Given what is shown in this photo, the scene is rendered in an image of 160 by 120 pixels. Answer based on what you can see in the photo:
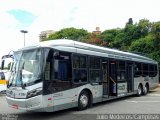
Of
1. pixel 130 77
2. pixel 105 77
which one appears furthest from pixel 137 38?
pixel 105 77

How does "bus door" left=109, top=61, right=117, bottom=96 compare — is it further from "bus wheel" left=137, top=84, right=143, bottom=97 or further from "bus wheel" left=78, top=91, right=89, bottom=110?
Result: "bus wheel" left=137, top=84, right=143, bottom=97

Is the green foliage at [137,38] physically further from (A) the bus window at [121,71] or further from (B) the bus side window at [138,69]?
(A) the bus window at [121,71]

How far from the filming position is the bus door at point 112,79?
55.4ft

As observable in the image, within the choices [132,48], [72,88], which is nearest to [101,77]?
[72,88]

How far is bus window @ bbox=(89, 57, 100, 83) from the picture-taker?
14893mm

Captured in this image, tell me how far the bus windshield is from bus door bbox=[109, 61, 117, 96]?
229 inches

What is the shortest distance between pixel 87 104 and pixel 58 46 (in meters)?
3.40

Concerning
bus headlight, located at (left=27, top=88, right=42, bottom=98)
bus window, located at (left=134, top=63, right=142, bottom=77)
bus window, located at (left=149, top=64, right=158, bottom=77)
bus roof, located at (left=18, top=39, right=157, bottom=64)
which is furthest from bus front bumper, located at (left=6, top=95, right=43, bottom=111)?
bus window, located at (left=149, top=64, right=158, bottom=77)

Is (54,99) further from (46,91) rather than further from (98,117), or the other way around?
(98,117)

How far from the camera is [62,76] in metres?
12.8

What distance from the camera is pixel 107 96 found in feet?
53.8

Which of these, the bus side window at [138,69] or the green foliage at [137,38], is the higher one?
the green foliage at [137,38]

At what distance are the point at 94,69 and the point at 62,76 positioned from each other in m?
2.82

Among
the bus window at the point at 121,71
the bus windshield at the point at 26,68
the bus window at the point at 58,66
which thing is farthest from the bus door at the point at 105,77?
the bus windshield at the point at 26,68
